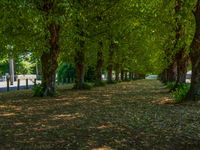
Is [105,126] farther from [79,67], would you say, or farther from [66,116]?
[79,67]

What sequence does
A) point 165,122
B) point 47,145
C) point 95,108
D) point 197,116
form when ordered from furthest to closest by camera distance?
point 95,108 < point 197,116 < point 165,122 < point 47,145

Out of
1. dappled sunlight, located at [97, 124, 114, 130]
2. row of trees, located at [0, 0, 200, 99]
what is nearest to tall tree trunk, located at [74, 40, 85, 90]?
row of trees, located at [0, 0, 200, 99]

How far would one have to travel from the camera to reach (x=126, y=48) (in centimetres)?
5334

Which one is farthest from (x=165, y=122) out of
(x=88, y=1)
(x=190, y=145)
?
(x=88, y=1)

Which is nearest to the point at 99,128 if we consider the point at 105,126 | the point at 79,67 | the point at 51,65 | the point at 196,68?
the point at 105,126

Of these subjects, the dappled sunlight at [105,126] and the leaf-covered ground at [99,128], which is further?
the dappled sunlight at [105,126]

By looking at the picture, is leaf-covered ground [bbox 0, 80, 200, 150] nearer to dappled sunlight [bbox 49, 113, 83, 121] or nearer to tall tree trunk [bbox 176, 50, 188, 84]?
dappled sunlight [bbox 49, 113, 83, 121]

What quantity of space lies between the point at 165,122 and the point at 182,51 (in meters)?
17.5

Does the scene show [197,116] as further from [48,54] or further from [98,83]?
[98,83]

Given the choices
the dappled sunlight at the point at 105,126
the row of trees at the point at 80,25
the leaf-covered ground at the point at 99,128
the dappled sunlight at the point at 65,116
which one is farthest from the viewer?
the row of trees at the point at 80,25

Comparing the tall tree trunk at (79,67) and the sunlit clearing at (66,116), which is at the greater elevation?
the tall tree trunk at (79,67)

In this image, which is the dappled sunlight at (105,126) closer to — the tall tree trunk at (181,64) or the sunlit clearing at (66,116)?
the sunlit clearing at (66,116)

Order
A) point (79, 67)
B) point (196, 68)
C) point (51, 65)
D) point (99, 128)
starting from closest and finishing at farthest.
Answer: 1. point (99, 128)
2. point (196, 68)
3. point (51, 65)
4. point (79, 67)

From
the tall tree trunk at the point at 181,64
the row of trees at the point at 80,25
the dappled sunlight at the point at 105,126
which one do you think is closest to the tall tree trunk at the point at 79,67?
the row of trees at the point at 80,25
